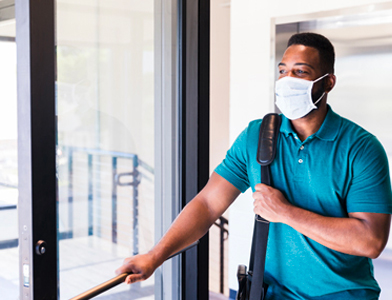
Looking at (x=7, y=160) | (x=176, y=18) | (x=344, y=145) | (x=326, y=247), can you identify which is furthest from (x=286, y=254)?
(x=176, y=18)

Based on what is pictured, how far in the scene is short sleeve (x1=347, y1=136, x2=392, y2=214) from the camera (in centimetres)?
131

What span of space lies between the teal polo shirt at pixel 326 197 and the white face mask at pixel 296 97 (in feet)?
0.29

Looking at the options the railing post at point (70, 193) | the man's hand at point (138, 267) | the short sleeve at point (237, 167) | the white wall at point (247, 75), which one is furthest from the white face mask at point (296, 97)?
the white wall at point (247, 75)

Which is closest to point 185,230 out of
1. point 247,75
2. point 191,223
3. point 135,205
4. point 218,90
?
point 191,223

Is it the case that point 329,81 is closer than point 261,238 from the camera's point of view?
No

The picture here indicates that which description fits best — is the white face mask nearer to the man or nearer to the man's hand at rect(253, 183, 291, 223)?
the man

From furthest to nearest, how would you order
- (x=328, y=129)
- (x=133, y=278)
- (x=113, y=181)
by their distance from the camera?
(x=113, y=181) < (x=328, y=129) < (x=133, y=278)

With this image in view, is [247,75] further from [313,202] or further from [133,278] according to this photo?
[133,278]

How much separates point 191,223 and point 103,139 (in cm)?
56

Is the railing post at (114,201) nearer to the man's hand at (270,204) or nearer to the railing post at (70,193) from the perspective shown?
the railing post at (70,193)

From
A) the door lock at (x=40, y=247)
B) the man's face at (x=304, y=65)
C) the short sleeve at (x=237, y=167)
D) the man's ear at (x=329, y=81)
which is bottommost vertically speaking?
the door lock at (x=40, y=247)

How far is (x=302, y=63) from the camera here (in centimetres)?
151

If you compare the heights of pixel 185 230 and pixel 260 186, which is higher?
pixel 260 186

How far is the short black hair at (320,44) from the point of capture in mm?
1493
